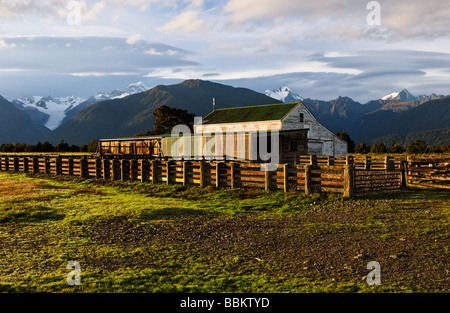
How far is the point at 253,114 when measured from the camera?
48719mm

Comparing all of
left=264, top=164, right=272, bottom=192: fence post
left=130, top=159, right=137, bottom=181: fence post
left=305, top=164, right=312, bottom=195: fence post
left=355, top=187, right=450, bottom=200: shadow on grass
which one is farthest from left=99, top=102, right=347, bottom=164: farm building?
left=355, top=187, right=450, bottom=200: shadow on grass

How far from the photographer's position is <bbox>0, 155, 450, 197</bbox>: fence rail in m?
15.2

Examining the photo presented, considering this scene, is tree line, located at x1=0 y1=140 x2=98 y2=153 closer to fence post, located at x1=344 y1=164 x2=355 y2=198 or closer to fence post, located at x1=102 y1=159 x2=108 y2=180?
fence post, located at x1=102 y1=159 x2=108 y2=180

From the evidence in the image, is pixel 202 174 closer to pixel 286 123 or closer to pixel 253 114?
pixel 286 123

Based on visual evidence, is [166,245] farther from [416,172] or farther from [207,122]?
[207,122]

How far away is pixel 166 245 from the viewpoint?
29.0 feet

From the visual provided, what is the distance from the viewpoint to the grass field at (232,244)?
623 centimetres

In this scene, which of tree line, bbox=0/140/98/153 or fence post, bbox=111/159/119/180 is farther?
tree line, bbox=0/140/98/153

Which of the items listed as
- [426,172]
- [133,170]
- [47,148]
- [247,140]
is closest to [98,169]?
[133,170]

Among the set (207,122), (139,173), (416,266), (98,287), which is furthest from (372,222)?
(207,122)

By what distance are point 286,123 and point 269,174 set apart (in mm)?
29173

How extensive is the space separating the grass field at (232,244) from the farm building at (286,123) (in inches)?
1142

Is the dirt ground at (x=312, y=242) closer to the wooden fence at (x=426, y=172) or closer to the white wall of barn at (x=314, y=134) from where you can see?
the wooden fence at (x=426, y=172)
